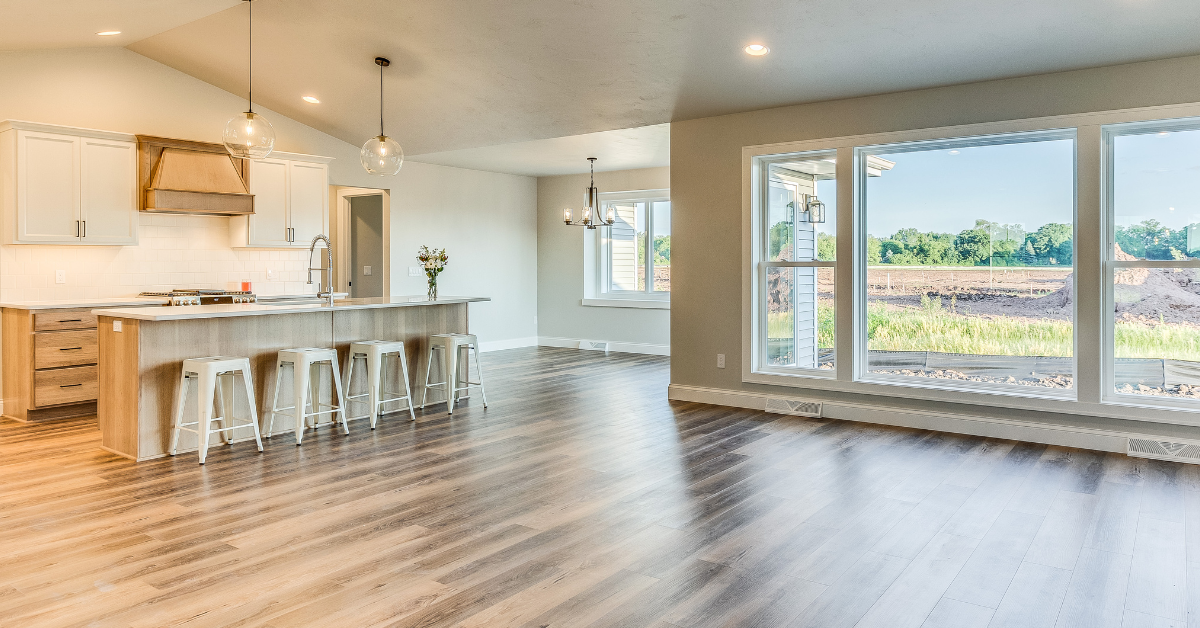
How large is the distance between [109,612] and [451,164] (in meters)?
7.90

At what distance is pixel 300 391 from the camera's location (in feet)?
16.5

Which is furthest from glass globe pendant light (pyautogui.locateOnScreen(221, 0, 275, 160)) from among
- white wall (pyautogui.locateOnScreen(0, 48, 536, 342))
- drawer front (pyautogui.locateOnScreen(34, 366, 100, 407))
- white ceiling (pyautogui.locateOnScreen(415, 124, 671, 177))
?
white ceiling (pyautogui.locateOnScreen(415, 124, 671, 177))

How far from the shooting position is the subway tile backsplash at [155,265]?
6.25 meters

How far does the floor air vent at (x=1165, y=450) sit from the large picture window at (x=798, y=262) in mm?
1974

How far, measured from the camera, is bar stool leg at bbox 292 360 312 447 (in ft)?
16.4

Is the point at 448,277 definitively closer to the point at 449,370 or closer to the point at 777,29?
the point at 449,370

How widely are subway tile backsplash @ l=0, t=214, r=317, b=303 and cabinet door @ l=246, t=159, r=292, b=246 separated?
303 mm

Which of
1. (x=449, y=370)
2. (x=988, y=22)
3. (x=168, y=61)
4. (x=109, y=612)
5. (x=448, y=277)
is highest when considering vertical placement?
(x=168, y=61)

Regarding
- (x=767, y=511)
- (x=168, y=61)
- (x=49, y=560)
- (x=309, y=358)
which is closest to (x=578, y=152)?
(x=168, y=61)

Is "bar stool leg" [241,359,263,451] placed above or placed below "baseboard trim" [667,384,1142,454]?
above

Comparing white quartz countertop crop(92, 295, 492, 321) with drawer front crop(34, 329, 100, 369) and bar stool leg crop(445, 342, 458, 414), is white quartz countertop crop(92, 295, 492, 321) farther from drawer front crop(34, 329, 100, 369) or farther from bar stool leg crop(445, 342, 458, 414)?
drawer front crop(34, 329, 100, 369)

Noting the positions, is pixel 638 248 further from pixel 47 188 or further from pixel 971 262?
pixel 47 188

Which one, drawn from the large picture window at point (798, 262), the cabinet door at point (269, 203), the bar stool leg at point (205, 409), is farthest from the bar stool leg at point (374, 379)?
the large picture window at point (798, 262)

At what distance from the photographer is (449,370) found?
614 centimetres
